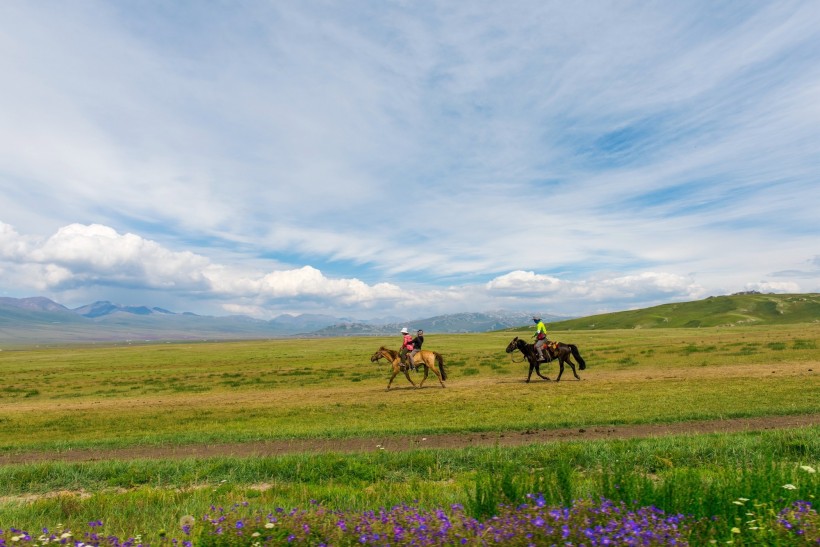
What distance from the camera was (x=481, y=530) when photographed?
182 inches

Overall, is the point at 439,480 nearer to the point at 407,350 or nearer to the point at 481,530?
the point at 481,530

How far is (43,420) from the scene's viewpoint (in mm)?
24703

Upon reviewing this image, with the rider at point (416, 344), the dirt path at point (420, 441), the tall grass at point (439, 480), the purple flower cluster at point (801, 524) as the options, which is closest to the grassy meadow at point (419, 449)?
the tall grass at point (439, 480)

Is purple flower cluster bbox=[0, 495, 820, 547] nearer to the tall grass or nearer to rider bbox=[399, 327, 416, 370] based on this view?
the tall grass

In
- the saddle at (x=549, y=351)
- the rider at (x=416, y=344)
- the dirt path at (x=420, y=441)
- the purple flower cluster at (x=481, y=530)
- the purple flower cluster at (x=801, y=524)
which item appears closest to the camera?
the purple flower cluster at (x=801, y=524)

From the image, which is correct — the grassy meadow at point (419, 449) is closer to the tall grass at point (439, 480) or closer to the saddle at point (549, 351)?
the tall grass at point (439, 480)

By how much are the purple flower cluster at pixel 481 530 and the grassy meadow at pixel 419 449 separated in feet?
2.00

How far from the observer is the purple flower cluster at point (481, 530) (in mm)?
4270

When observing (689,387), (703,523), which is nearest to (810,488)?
(703,523)

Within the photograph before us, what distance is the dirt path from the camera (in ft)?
46.6

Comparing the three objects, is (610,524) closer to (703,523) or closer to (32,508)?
(703,523)

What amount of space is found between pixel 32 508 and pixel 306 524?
20.0 ft

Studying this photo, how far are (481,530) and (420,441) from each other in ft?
35.0

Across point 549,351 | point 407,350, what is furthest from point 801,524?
point 549,351
